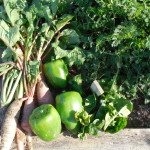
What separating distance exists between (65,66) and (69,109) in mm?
379

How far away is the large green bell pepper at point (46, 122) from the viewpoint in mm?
1813

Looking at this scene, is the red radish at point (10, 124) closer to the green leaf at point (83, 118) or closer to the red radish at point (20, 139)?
the red radish at point (20, 139)

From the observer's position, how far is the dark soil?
2053 mm

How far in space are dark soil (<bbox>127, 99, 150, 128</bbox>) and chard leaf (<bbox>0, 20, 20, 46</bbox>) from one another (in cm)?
108

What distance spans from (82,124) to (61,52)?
591mm

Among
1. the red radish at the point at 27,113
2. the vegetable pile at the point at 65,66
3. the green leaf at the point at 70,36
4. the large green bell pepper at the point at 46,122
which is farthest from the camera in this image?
the green leaf at the point at 70,36

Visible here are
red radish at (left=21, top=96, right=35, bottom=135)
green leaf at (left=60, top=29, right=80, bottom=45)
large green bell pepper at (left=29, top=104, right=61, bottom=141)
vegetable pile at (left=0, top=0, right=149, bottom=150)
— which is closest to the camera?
large green bell pepper at (left=29, top=104, right=61, bottom=141)

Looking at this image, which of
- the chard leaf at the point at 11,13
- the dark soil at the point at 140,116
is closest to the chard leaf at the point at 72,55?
the chard leaf at the point at 11,13

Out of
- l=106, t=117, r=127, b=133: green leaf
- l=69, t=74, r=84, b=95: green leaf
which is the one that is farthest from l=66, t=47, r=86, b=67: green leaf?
l=106, t=117, r=127, b=133: green leaf

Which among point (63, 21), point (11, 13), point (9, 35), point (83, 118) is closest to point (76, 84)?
point (83, 118)

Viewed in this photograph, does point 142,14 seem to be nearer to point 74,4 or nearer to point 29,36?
point 74,4

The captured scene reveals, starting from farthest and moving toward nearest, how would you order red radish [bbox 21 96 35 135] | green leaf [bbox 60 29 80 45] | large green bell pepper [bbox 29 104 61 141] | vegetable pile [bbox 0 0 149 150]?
green leaf [bbox 60 29 80 45]
red radish [bbox 21 96 35 135]
vegetable pile [bbox 0 0 149 150]
large green bell pepper [bbox 29 104 61 141]

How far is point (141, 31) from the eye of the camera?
195 centimetres

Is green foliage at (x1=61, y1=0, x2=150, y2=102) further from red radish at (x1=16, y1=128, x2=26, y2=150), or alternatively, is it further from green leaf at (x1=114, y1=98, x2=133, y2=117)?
red radish at (x1=16, y1=128, x2=26, y2=150)
